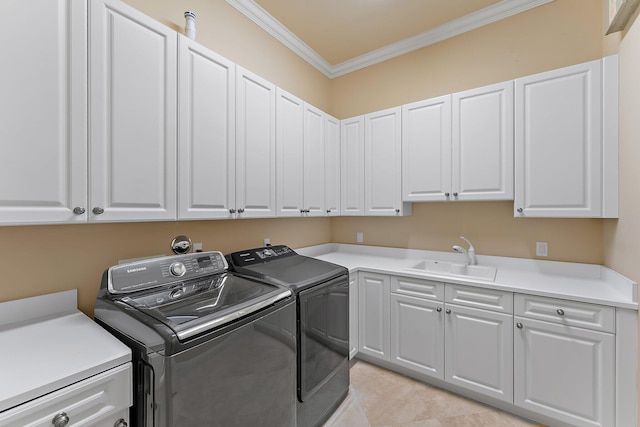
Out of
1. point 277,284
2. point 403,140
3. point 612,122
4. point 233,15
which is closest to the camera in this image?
point 277,284

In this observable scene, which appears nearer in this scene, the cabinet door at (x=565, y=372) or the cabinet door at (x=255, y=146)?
the cabinet door at (x=565, y=372)

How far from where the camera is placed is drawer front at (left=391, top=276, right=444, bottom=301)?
7.02 ft

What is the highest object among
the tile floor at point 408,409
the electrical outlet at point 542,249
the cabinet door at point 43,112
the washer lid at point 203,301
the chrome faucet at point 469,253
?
the cabinet door at point 43,112

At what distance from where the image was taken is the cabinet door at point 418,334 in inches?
84.7

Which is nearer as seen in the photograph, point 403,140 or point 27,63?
point 27,63

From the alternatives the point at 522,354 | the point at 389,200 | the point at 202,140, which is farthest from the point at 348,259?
the point at 202,140

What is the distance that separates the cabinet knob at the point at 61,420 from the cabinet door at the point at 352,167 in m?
2.48

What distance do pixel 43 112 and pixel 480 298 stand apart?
8.48ft

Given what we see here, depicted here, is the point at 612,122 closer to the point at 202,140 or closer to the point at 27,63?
the point at 202,140

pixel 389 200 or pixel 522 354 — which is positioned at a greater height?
pixel 389 200

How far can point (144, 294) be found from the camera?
1.37 metres

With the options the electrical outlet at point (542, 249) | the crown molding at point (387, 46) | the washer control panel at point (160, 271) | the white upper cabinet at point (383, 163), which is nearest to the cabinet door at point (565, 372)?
the electrical outlet at point (542, 249)

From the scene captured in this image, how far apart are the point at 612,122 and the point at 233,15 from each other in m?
2.82

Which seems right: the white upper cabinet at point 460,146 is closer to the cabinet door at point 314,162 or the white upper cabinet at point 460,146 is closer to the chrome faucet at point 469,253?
the chrome faucet at point 469,253
